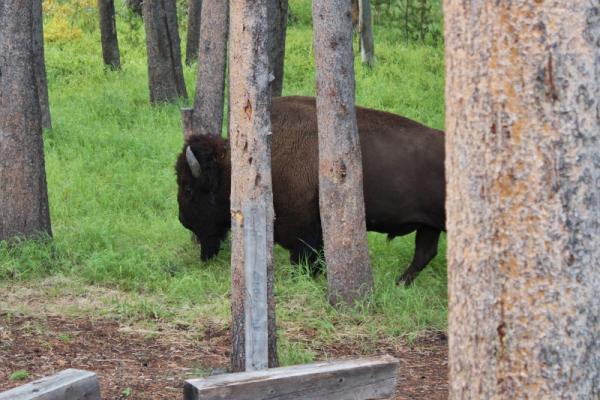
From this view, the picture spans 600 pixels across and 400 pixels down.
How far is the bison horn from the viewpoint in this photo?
32.5ft

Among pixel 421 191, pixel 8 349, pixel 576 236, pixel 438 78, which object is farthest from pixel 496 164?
pixel 438 78

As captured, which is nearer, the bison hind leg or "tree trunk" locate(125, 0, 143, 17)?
the bison hind leg

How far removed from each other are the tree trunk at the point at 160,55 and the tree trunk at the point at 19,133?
305 inches

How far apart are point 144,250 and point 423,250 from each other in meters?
2.62

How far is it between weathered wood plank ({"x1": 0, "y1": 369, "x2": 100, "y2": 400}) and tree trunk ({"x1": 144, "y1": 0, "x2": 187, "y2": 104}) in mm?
12781

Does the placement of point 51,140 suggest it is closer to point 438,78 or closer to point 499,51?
point 438,78

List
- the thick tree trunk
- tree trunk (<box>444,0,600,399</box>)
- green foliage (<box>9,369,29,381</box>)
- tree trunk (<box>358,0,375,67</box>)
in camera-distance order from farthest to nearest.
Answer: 1. tree trunk (<box>358,0,375,67</box>)
2. the thick tree trunk
3. green foliage (<box>9,369,29,381</box>)
4. tree trunk (<box>444,0,600,399</box>)

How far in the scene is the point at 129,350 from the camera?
749 cm

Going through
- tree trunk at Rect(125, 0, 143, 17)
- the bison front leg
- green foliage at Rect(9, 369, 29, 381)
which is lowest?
the bison front leg

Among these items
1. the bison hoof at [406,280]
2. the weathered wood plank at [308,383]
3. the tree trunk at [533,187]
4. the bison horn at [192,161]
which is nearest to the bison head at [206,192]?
the bison horn at [192,161]

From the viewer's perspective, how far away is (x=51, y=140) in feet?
48.6

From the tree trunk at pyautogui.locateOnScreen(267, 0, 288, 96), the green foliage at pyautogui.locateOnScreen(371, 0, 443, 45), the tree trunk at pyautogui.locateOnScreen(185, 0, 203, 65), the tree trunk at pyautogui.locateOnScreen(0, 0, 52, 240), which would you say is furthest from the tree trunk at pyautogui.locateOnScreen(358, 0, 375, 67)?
the tree trunk at pyautogui.locateOnScreen(0, 0, 52, 240)

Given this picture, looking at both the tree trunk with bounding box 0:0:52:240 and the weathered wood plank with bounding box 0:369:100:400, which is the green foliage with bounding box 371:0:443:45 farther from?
the weathered wood plank with bounding box 0:369:100:400

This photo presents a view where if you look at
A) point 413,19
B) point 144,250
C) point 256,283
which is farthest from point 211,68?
point 413,19
